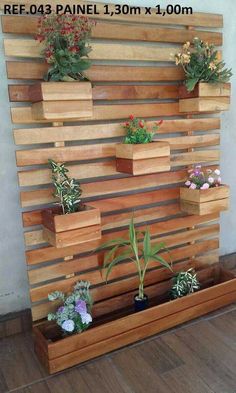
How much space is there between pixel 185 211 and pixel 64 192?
84 centimetres

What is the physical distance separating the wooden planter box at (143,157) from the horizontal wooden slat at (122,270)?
639mm

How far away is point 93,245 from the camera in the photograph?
2041 mm

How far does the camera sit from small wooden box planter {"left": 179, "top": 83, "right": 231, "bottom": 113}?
6.57 ft

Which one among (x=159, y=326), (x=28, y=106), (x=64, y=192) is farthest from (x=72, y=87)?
(x=159, y=326)

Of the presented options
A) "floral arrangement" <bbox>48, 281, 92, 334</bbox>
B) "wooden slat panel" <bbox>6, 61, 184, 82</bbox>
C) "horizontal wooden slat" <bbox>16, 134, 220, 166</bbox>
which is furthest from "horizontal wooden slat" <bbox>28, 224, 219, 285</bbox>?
"wooden slat panel" <bbox>6, 61, 184, 82</bbox>

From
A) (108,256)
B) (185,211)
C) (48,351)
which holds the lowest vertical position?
(48,351)

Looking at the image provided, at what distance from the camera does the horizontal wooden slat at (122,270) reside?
1926mm

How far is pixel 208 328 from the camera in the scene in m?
2.04

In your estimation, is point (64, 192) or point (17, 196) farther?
point (17, 196)

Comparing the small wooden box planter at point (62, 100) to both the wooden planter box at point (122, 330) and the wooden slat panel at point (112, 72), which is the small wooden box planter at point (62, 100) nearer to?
the wooden slat panel at point (112, 72)

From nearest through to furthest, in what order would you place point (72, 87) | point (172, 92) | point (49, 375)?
point (72, 87) → point (49, 375) → point (172, 92)

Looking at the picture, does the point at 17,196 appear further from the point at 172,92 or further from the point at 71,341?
the point at 172,92

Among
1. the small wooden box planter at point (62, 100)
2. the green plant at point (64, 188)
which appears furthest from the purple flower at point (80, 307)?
the small wooden box planter at point (62, 100)

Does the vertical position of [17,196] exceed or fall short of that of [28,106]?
it falls short
